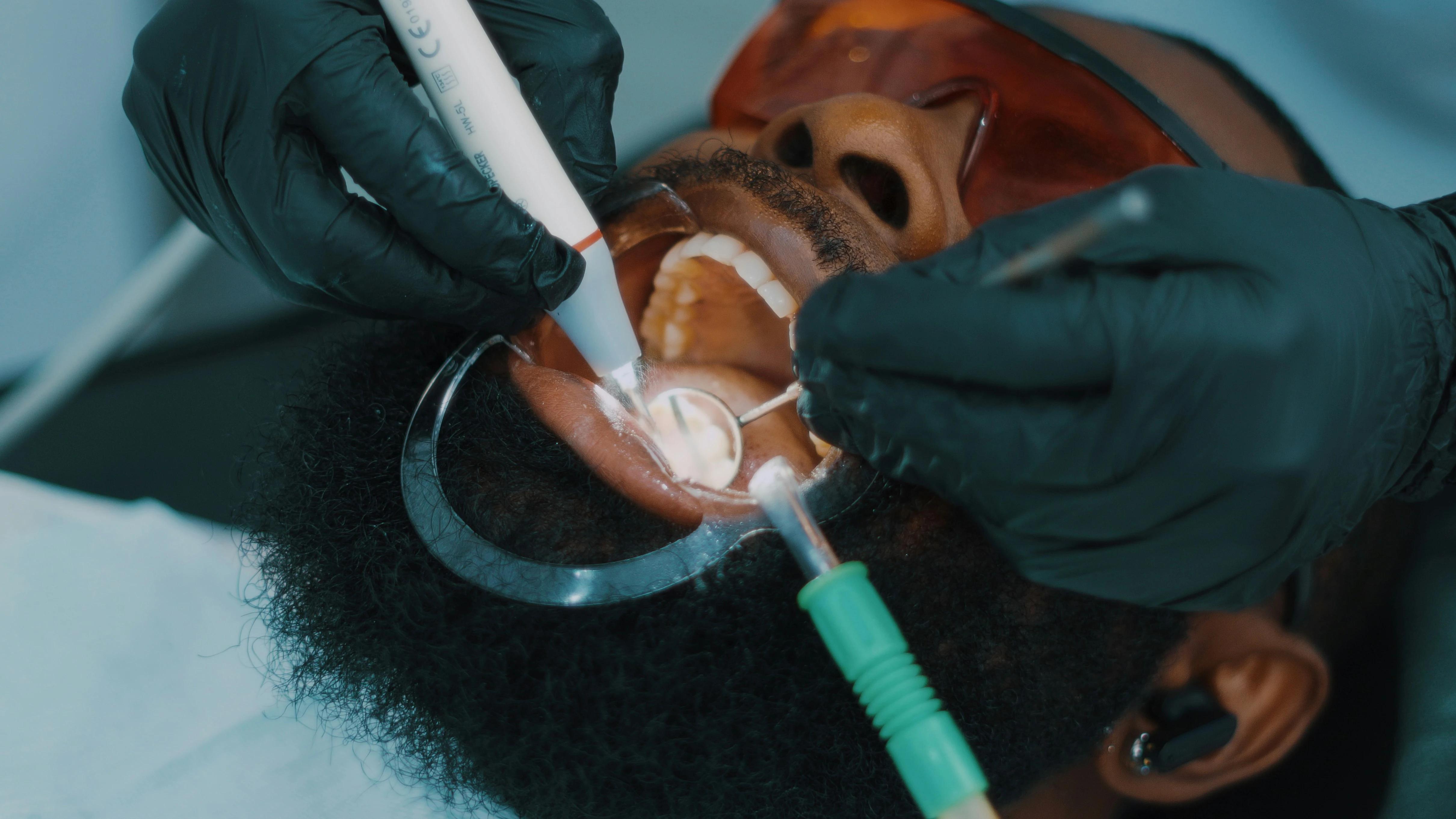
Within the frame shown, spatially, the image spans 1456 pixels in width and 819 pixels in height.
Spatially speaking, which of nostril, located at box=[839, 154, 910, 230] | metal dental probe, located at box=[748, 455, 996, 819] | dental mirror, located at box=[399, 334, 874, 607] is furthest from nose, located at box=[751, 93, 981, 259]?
metal dental probe, located at box=[748, 455, 996, 819]

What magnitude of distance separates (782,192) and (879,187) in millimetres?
127

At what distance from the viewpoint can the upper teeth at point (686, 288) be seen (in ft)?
3.24

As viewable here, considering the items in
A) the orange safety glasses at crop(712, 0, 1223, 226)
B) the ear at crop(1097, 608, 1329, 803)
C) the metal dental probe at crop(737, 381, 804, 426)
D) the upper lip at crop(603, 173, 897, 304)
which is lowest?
the ear at crop(1097, 608, 1329, 803)

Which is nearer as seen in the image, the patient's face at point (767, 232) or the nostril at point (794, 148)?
the patient's face at point (767, 232)

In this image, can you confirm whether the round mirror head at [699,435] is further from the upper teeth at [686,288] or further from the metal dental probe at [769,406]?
the upper teeth at [686,288]

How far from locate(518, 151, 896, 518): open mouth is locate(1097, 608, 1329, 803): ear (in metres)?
0.49

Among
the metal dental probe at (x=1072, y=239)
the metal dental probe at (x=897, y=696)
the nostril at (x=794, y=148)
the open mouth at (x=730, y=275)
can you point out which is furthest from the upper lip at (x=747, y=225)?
the metal dental probe at (x=897, y=696)

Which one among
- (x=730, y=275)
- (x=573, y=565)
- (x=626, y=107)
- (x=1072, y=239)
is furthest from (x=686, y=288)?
(x=626, y=107)

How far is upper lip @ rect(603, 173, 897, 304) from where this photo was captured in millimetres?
907

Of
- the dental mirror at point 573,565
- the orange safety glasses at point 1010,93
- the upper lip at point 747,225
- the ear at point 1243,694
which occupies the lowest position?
the ear at point 1243,694

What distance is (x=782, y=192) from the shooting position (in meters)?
A: 0.94

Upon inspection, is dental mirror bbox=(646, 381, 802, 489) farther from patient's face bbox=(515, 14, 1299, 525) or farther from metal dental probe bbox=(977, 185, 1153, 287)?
metal dental probe bbox=(977, 185, 1153, 287)

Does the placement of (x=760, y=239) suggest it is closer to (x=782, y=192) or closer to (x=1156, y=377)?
(x=782, y=192)

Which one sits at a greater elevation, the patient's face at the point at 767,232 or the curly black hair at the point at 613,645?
the patient's face at the point at 767,232
